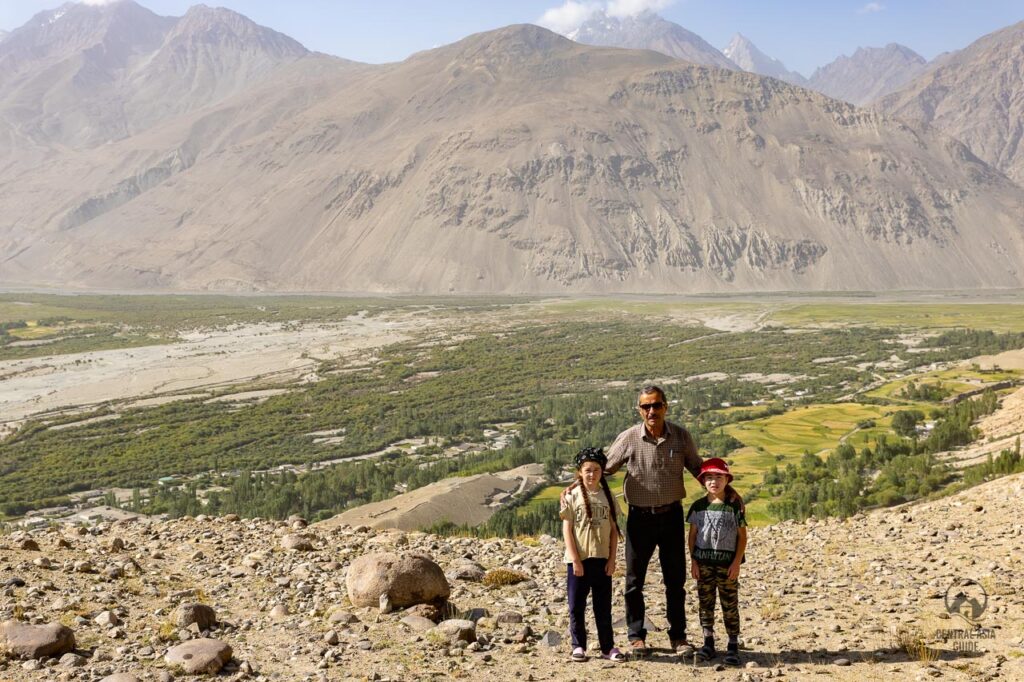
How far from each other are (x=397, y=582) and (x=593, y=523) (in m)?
3.17

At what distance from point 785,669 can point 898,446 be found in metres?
33.3

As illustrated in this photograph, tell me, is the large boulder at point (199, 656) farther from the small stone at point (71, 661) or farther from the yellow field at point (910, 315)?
the yellow field at point (910, 315)

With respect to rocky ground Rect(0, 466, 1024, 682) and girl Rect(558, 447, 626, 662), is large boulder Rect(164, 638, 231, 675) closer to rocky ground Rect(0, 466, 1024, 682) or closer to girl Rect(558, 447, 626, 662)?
rocky ground Rect(0, 466, 1024, 682)

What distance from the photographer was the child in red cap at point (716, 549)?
7930 millimetres

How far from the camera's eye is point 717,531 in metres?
7.96

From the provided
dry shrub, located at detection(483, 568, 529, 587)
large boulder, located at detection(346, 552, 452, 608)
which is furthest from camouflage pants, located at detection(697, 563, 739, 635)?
dry shrub, located at detection(483, 568, 529, 587)

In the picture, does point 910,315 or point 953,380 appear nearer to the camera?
point 953,380

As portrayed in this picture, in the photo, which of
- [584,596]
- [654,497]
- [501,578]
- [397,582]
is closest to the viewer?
[654,497]

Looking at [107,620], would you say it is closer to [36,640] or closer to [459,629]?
[36,640]

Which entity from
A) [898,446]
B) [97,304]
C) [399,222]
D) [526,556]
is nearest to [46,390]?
[898,446]

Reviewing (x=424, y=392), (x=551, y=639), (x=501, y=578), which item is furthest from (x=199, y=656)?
(x=424, y=392)

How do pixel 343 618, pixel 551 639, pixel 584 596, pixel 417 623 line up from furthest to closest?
pixel 343 618 < pixel 417 623 < pixel 551 639 < pixel 584 596

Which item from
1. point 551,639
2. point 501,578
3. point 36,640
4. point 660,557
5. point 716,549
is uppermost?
point 716,549

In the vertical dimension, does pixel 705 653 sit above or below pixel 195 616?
below
